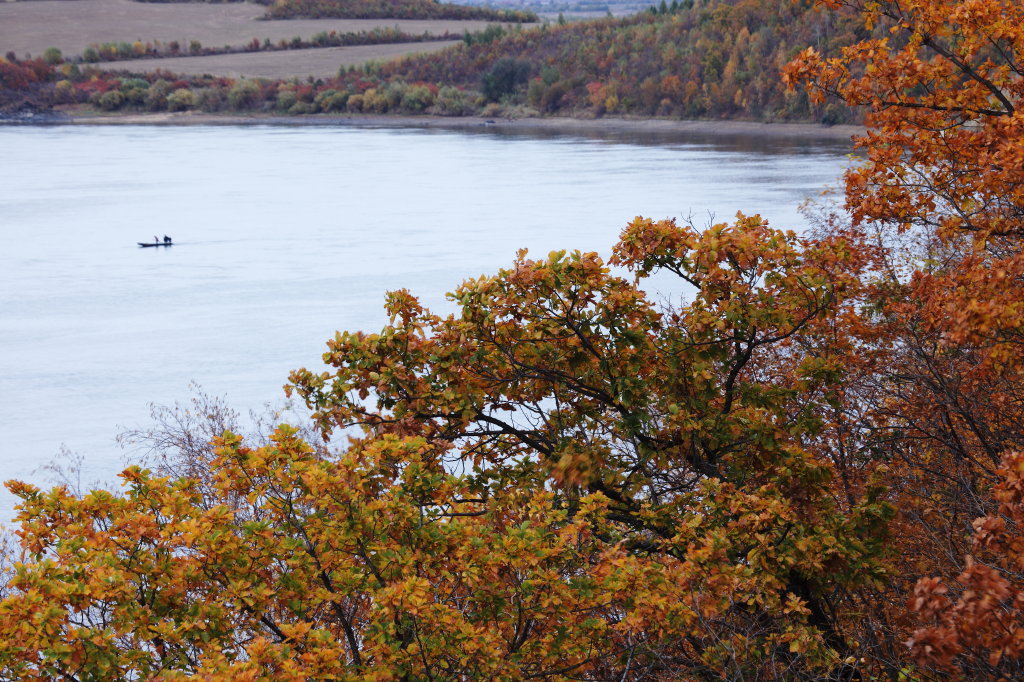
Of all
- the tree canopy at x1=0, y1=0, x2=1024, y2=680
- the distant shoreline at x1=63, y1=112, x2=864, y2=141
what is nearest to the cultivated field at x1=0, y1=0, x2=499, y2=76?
the distant shoreline at x1=63, y1=112, x2=864, y2=141

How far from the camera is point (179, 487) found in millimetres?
5719

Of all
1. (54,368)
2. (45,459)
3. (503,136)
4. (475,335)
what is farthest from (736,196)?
(503,136)

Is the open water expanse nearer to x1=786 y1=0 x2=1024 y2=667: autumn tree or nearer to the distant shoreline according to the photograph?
the distant shoreline

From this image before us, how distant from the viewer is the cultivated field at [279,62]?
118m

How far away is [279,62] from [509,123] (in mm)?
38348

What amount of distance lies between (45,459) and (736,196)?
29700 mm

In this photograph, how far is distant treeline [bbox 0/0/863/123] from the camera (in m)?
85.7

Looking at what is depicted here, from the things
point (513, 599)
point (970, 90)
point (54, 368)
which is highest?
point (970, 90)

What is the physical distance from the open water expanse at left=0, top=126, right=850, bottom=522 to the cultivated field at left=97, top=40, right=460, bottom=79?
43.8 metres

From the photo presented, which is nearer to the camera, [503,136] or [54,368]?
[54,368]

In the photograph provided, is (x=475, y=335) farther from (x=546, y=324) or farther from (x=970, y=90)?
(x=970, y=90)

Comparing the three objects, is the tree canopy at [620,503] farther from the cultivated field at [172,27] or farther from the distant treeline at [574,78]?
the cultivated field at [172,27]

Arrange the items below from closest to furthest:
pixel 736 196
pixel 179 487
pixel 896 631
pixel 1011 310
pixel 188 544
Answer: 1. pixel 188 544
2. pixel 179 487
3. pixel 1011 310
4. pixel 896 631
5. pixel 736 196

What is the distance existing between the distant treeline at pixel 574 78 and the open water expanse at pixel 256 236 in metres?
12.1
